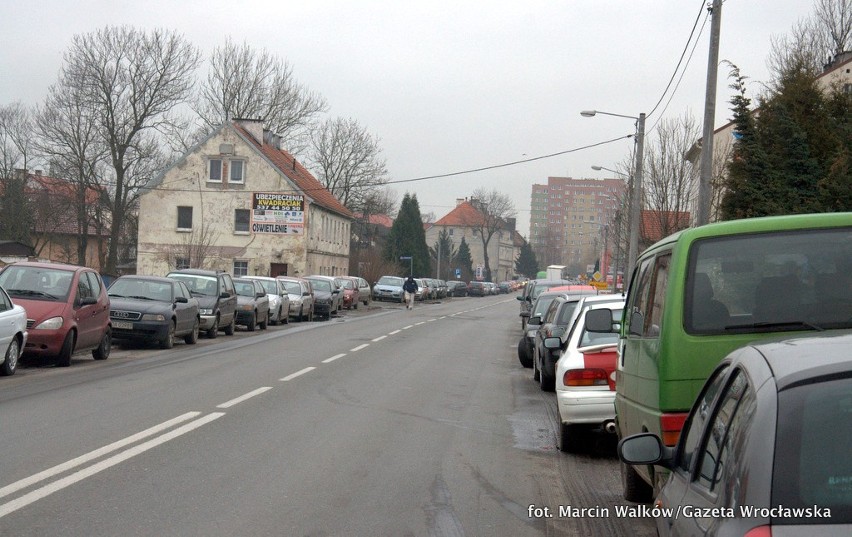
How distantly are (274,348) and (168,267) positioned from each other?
3854cm

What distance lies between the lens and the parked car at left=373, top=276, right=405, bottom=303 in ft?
206

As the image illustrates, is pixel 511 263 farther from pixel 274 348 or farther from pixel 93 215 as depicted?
pixel 274 348

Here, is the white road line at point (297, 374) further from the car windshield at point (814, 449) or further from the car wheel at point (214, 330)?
the car windshield at point (814, 449)

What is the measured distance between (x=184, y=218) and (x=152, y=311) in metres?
40.0

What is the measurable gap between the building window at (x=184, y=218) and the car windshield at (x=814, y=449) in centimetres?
5846

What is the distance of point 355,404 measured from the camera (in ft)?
38.8

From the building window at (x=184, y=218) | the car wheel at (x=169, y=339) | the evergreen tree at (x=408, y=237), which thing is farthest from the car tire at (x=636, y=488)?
the evergreen tree at (x=408, y=237)

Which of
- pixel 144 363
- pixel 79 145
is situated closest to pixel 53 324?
pixel 144 363

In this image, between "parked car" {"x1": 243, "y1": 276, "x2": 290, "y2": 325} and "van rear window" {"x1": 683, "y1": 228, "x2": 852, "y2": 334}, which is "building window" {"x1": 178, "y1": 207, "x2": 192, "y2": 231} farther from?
"van rear window" {"x1": 683, "y1": 228, "x2": 852, "y2": 334}

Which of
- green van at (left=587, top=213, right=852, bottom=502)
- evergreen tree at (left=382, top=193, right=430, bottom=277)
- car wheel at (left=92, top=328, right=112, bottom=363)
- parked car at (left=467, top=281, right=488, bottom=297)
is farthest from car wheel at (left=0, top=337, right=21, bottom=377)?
evergreen tree at (left=382, top=193, right=430, bottom=277)

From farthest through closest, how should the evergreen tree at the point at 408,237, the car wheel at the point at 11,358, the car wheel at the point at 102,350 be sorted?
the evergreen tree at the point at 408,237 < the car wheel at the point at 102,350 < the car wheel at the point at 11,358

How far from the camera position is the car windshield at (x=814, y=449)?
8.04 feet

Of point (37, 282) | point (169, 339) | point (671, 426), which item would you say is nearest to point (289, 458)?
point (671, 426)

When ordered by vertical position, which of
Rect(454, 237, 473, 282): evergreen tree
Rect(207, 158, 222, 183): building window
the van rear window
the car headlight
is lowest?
the car headlight
